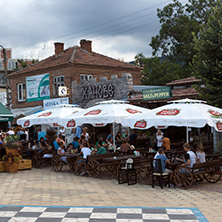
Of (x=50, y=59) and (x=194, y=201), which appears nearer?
(x=194, y=201)

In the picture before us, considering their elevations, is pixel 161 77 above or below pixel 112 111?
above

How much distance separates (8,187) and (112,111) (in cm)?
465

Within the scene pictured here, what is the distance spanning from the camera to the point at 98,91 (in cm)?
2342

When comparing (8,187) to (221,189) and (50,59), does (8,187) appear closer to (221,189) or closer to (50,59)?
(221,189)

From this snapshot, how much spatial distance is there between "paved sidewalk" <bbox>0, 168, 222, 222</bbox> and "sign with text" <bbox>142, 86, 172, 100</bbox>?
8.25 m

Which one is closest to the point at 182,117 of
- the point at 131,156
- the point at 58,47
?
the point at 131,156

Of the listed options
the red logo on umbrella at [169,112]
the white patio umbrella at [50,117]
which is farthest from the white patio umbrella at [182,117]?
the white patio umbrella at [50,117]

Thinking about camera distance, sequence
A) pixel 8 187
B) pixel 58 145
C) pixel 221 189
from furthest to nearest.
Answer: pixel 58 145 < pixel 8 187 < pixel 221 189

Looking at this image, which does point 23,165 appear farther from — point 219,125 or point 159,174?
point 219,125

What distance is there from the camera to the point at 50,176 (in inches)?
504

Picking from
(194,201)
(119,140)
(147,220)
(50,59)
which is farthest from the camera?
(50,59)

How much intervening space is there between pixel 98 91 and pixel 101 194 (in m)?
14.5

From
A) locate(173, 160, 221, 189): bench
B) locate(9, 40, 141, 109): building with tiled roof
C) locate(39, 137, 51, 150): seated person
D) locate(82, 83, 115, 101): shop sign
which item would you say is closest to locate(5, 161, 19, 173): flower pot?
locate(39, 137, 51, 150): seated person

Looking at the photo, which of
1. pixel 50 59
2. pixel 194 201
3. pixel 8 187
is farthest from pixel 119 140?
pixel 50 59
